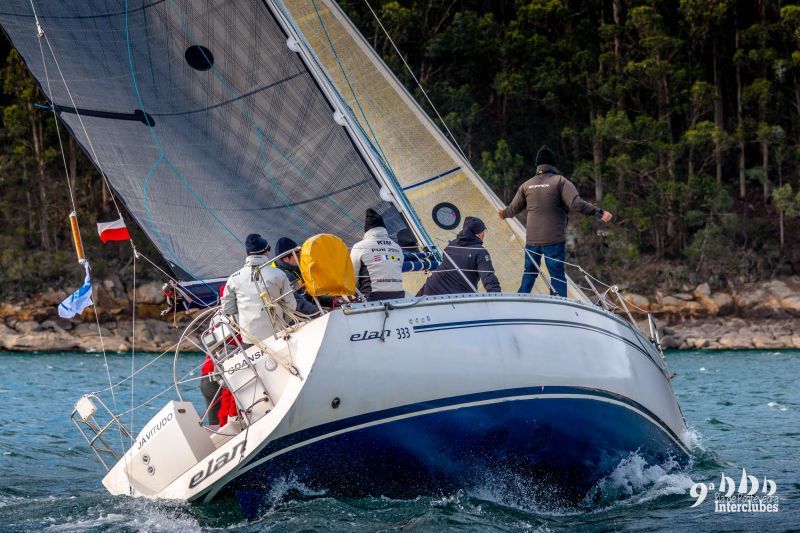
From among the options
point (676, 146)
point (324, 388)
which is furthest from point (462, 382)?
point (676, 146)

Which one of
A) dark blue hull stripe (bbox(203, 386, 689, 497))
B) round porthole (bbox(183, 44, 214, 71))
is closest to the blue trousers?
dark blue hull stripe (bbox(203, 386, 689, 497))

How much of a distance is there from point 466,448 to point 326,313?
4.33 ft

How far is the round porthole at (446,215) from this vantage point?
32.6 feet

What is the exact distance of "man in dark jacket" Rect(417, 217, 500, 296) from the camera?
756cm

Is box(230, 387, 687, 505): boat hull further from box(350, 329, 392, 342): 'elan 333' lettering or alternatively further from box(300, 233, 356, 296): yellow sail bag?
box(300, 233, 356, 296): yellow sail bag

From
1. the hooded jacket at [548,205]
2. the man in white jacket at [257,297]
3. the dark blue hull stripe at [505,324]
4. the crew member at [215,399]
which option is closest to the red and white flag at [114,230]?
the crew member at [215,399]

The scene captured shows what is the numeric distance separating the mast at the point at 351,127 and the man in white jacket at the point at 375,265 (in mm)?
1002

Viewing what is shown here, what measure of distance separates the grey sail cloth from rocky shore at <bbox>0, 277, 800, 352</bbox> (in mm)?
21743

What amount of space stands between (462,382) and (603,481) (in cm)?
169

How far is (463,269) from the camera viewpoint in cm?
767

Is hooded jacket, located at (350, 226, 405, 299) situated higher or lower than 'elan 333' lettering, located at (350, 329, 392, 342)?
higher

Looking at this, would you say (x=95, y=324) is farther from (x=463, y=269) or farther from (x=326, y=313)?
(x=326, y=313)

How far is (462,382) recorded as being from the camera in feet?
21.4

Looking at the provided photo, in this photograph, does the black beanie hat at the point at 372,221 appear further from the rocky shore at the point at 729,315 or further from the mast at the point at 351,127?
the rocky shore at the point at 729,315
